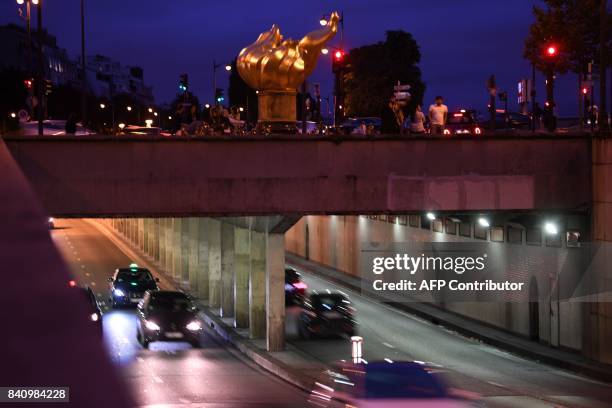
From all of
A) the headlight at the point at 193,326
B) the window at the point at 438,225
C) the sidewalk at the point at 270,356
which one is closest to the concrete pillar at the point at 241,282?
the sidewalk at the point at 270,356

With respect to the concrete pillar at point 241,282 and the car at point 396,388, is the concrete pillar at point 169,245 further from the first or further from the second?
the car at point 396,388

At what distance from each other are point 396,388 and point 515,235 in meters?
21.0

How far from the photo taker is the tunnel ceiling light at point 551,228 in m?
30.0

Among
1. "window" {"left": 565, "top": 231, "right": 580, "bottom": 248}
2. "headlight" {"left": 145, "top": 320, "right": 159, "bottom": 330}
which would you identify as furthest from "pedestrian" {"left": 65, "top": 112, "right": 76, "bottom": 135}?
"window" {"left": 565, "top": 231, "right": 580, "bottom": 248}

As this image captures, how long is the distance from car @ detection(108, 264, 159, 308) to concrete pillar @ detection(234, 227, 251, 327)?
A: 7.33 metres

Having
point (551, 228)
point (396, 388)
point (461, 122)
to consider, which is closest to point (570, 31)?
point (461, 122)

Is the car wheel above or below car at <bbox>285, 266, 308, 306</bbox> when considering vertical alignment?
below

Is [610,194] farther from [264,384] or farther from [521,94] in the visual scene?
[521,94]

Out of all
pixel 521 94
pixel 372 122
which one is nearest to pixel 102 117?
pixel 372 122

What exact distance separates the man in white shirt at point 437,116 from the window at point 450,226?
30.4 feet

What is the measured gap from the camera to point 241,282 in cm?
3488

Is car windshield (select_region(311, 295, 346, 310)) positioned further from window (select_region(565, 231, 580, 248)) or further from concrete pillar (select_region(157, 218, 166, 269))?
concrete pillar (select_region(157, 218, 166, 269))

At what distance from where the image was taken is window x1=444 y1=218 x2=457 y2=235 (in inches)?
1532

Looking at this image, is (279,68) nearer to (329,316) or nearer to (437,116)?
(437,116)
